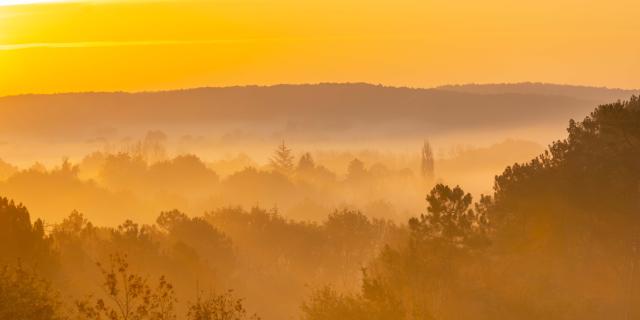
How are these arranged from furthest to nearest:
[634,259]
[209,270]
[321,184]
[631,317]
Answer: [321,184] < [209,270] < [634,259] < [631,317]

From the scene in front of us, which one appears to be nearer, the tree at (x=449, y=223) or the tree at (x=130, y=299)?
the tree at (x=130, y=299)

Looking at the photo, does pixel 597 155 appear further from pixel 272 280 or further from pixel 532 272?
pixel 272 280

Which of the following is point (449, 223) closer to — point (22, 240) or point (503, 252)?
point (503, 252)

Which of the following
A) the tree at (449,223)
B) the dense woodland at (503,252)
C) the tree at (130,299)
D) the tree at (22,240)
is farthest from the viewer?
the tree at (449,223)

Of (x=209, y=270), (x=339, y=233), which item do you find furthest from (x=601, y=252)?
(x=339, y=233)

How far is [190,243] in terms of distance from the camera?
79.8 metres

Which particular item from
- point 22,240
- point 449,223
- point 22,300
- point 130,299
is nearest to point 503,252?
point 449,223

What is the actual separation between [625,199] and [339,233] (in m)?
43.2

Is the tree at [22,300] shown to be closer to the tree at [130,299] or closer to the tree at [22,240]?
the tree at [130,299]

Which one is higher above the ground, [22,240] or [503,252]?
[22,240]

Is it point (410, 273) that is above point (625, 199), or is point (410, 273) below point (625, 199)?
below

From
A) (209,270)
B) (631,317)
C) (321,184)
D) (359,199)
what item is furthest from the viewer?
(321,184)

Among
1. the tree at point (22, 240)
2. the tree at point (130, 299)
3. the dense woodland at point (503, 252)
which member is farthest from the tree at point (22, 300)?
the tree at point (22, 240)

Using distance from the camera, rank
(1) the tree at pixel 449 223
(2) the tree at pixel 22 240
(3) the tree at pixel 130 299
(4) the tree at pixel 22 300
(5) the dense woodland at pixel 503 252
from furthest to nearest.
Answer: (1) the tree at pixel 449 223, (2) the tree at pixel 22 240, (5) the dense woodland at pixel 503 252, (4) the tree at pixel 22 300, (3) the tree at pixel 130 299
